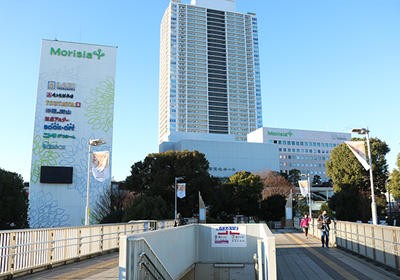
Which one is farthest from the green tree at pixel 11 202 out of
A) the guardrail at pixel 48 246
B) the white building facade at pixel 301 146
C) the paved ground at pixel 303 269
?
the white building facade at pixel 301 146

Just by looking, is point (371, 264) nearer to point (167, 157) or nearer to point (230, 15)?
point (167, 157)

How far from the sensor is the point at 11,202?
1319 inches

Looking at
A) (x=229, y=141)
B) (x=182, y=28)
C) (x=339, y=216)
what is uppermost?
(x=182, y=28)

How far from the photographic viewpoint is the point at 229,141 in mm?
117188

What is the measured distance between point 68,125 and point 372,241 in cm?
5994

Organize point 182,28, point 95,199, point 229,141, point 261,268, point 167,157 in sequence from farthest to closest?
point 182,28, point 229,141, point 95,199, point 167,157, point 261,268

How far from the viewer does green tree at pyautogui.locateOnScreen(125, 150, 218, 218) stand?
50812 millimetres

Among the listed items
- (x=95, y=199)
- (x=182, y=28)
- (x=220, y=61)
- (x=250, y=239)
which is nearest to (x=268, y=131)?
(x=220, y=61)

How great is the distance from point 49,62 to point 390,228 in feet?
218

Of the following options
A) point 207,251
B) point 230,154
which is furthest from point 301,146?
point 207,251

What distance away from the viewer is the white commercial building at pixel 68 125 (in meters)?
60.2

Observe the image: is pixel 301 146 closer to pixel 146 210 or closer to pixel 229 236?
pixel 146 210

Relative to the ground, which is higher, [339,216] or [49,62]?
[49,62]

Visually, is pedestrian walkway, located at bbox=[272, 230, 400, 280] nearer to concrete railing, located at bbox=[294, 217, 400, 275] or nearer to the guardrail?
concrete railing, located at bbox=[294, 217, 400, 275]
